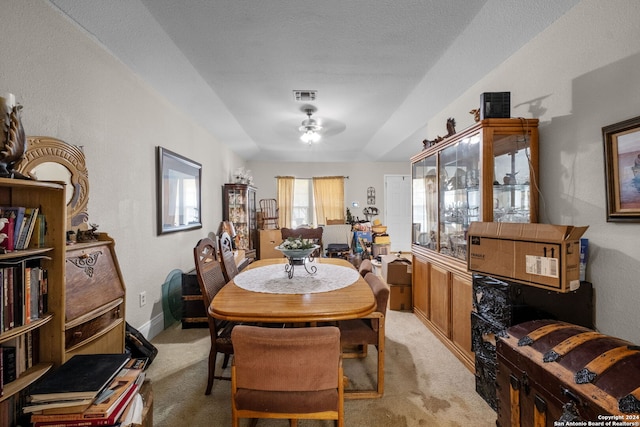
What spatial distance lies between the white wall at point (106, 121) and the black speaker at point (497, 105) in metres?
2.94

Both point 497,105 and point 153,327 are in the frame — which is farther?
point 153,327

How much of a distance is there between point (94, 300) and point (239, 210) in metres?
3.62

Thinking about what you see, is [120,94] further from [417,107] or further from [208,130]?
[417,107]

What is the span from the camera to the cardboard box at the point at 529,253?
1397 mm

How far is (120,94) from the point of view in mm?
2273

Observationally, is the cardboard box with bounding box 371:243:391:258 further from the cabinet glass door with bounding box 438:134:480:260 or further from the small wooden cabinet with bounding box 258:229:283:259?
the cabinet glass door with bounding box 438:134:480:260

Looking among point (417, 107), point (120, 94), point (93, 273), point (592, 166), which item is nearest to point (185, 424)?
point (93, 273)

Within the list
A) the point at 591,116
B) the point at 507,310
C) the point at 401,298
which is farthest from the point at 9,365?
the point at 401,298

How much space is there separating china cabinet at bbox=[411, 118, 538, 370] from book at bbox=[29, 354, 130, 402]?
237 centimetres

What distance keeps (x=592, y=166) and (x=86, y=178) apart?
333 centimetres

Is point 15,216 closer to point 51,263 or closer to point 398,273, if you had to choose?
point 51,263

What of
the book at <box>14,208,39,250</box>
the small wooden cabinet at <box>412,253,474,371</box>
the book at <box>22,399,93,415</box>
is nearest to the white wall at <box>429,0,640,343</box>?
the small wooden cabinet at <box>412,253,474,371</box>

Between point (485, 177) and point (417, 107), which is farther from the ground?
point (417, 107)

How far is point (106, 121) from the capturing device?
213 cm
